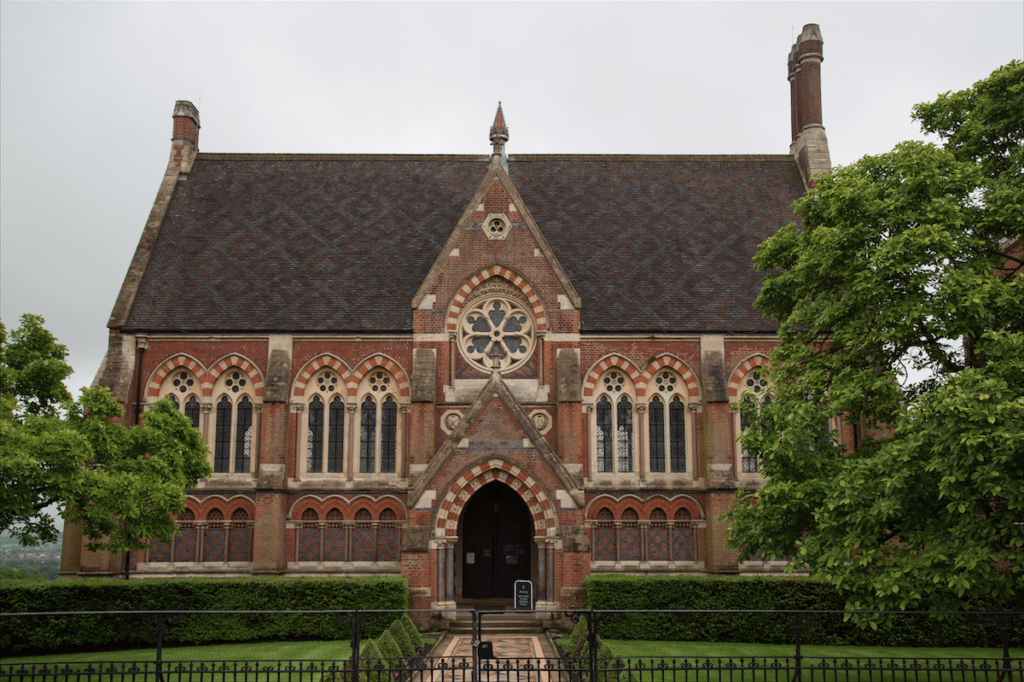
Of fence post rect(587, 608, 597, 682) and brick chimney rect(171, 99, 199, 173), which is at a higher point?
brick chimney rect(171, 99, 199, 173)

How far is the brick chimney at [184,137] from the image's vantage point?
33219 millimetres

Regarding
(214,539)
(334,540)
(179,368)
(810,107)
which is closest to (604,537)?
(334,540)

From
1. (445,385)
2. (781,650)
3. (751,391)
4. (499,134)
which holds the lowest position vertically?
(781,650)

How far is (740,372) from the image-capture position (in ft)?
91.2

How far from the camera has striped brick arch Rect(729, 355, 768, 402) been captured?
91.1 ft

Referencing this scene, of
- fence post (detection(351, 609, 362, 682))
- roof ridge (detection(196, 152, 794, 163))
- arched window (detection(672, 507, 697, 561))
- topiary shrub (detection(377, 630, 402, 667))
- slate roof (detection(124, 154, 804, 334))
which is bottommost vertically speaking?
topiary shrub (detection(377, 630, 402, 667))

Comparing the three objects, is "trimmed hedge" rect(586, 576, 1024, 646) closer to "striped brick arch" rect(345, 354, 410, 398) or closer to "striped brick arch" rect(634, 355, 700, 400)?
"striped brick arch" rect(634, 355, 700, 400)

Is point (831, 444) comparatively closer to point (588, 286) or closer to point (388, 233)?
point (588, 286)

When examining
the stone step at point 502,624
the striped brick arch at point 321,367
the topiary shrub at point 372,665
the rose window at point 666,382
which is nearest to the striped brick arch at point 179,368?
the striped brick arch at point 321,367

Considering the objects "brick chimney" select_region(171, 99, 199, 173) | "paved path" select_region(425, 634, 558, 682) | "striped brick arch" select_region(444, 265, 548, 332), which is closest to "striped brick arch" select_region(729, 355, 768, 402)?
"striped brick arch" select_region(444, 265, 548, 332)

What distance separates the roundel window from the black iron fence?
8142mm

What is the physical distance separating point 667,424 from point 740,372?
2.92 m

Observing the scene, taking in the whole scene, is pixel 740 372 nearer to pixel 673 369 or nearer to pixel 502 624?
pixel 673 369

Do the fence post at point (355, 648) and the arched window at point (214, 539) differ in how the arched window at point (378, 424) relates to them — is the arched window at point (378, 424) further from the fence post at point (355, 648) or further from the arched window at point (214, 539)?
the fence post at point (355, 648)
